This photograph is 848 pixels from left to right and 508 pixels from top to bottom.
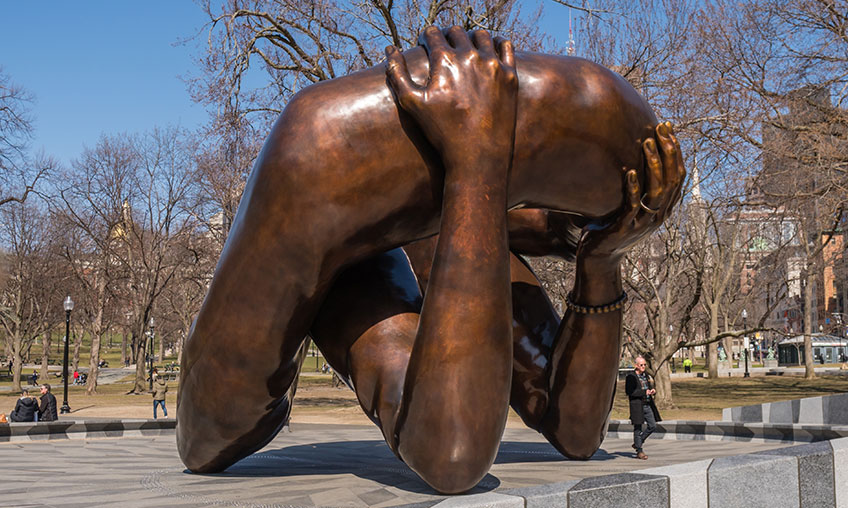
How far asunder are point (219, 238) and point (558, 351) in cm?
2668

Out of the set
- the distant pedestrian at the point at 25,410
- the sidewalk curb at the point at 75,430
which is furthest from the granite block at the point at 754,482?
the distant pedestrian at the point at 25,410

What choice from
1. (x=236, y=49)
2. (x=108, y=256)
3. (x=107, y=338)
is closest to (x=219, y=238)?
(x=108, y=256)

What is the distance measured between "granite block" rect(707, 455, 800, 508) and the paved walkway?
1007mm

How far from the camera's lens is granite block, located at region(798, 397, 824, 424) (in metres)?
11.5

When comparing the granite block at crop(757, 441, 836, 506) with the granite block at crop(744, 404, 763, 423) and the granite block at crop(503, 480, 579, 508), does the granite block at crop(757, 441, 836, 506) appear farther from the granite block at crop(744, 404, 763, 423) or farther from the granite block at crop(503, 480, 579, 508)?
the granite block at crop(744, 404, 763, 423)


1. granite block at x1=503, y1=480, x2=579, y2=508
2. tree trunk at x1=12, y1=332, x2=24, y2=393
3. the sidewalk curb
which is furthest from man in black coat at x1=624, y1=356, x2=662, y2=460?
tree trunk at x1=12, y1=332, x2=24, y2=393

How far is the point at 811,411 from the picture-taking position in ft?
38.0

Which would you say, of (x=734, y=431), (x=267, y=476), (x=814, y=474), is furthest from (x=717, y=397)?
(x=267, y=476)

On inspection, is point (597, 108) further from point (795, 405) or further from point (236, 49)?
point (236, 49)

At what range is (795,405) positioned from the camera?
38.7 ft

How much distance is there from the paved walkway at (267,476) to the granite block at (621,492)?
1.93 feet

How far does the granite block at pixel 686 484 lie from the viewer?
2973mm

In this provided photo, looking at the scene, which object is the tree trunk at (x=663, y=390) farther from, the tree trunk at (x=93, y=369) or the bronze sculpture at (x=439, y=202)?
the tree trunk at (x=93, y=369)

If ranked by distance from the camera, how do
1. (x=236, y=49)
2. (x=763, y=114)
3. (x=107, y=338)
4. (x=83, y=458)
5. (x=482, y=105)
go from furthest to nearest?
1. (x=107, y=338)
2. (x=763, y=114)
3. (x=236, y=49)
4. (x=83, y=458)
5. (x=482, y=105)
